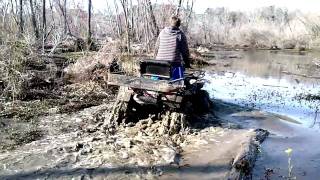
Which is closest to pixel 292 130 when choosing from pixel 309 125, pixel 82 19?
pixel 309 125

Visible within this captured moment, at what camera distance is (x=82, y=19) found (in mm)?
52031

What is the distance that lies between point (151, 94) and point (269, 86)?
11093 mm

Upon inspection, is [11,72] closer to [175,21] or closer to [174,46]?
[174,46]

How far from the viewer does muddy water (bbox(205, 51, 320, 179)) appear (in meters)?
8.84

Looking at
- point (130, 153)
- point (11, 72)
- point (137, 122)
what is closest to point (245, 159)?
point (130, 153)

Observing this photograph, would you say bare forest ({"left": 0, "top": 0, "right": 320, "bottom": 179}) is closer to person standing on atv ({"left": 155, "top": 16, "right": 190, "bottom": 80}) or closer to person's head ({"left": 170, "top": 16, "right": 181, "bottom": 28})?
person standing on atv ({"left": 155, "top": 16, "right": 190, "bottom": 80})

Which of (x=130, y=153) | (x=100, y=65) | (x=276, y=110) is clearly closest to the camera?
(x=130, y=153)

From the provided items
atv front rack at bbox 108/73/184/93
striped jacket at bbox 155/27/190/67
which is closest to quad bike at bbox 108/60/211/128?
atv front rack at bbox 108/73/184/93

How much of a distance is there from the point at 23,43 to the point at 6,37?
590 millimetres

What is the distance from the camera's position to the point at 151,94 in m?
9.63

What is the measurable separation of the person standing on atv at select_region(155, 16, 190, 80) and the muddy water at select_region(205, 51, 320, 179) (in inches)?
104

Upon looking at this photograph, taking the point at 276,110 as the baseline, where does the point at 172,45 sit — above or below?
above

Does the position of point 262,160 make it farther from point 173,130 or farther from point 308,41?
point 308,41

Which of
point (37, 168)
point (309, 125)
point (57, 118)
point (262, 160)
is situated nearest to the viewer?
point (37, 168)
